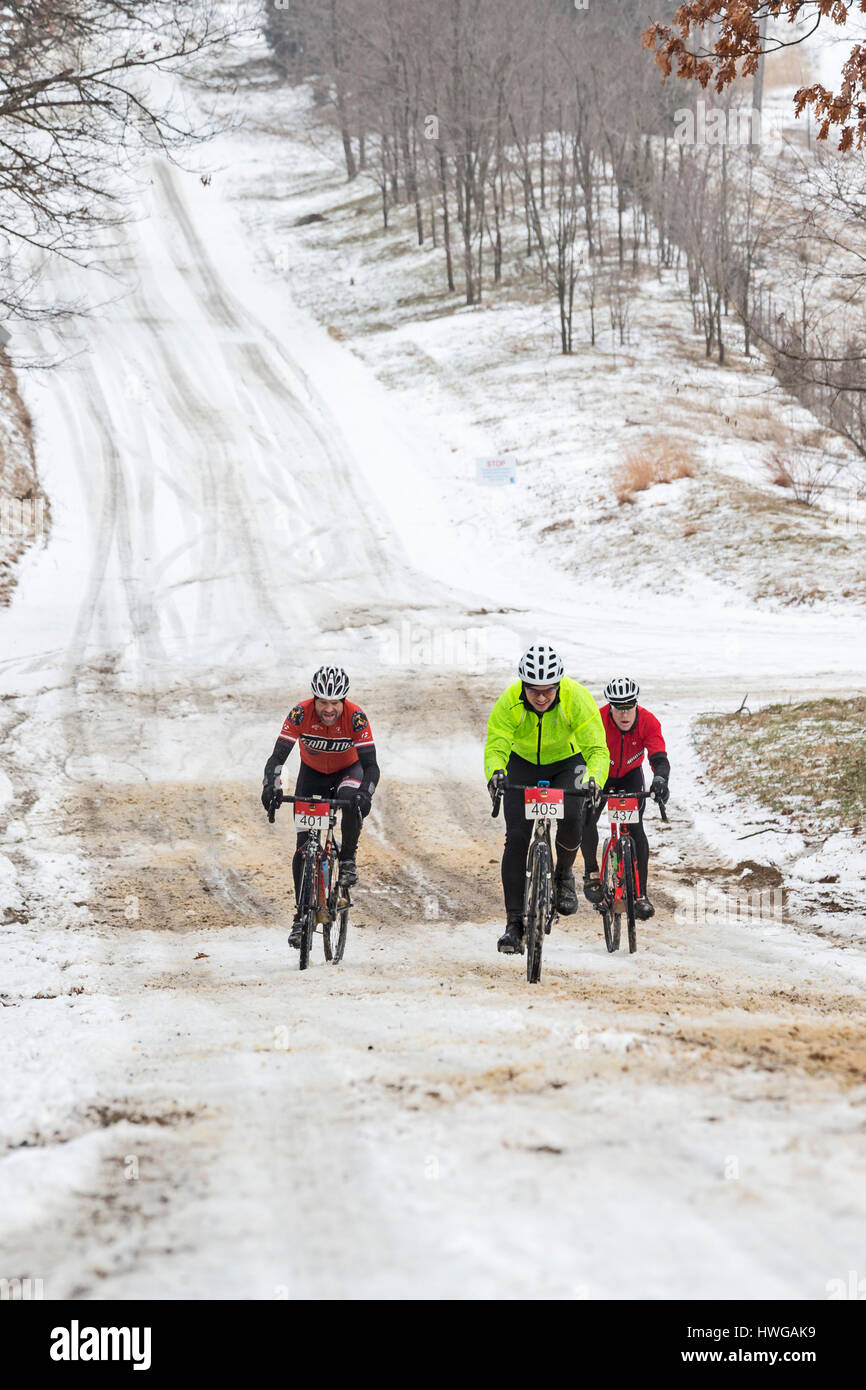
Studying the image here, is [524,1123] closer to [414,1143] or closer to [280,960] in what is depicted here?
[414,1143]

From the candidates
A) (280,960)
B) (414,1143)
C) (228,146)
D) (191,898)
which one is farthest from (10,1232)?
(228,146)

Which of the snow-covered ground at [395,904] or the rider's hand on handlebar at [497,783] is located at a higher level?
the rider's hand on handlebar at [497,783]

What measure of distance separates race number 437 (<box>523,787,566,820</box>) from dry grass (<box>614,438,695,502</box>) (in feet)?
60.5

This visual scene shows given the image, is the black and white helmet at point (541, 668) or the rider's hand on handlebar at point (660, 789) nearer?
the black and white helmet at point (541, 668)

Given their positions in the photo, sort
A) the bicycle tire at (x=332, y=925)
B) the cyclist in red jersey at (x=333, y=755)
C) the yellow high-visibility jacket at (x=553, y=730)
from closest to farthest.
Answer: the yellow high-visibility jacket at (x=553, y=730) → the cyclist in red jersey at (x=333, y=755) → the bicycle tire at (x=332, y=925)

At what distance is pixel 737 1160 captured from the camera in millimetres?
4043

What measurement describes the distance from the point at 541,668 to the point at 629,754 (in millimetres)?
1995

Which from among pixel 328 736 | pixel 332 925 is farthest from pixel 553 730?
pixel 332 925

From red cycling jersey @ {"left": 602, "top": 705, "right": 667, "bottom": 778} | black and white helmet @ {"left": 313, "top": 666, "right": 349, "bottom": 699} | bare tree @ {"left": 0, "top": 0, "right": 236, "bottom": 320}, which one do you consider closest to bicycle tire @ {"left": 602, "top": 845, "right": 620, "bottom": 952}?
red cycling jersey @ {"left": 602, "top": 705, "right": 667, "bottom": 778}

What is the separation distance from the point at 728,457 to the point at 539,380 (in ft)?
29.9

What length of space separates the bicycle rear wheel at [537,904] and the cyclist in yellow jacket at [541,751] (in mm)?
174

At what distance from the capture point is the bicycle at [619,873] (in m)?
8.48
